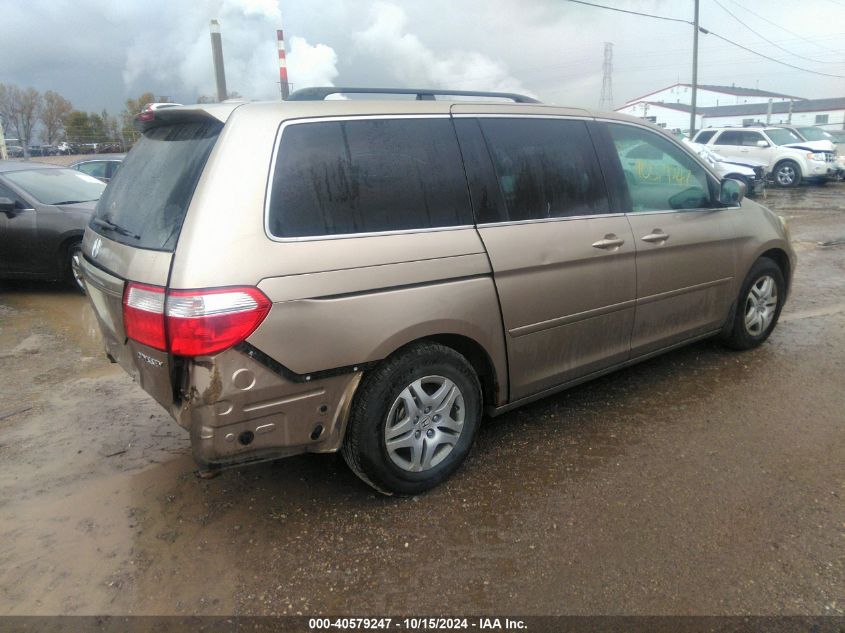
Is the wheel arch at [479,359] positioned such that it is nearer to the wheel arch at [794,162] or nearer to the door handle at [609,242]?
the door handle at [609,242]

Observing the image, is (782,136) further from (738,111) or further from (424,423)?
(738,111)

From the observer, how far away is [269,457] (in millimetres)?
2504

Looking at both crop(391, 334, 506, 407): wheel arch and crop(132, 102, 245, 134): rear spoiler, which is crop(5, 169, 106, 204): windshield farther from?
crop(391, 334, 506, 407): wheel arch

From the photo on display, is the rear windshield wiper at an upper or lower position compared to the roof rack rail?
lower

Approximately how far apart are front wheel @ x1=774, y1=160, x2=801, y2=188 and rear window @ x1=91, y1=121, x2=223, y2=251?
66.1 ft

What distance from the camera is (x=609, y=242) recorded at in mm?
3439

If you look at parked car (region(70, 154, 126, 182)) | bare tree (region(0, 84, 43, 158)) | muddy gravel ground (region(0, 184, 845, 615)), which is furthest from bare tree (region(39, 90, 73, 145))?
muddy gravel ground (region(0, 184, 845, 615))

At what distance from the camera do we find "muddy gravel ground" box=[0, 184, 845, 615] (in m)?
2.32

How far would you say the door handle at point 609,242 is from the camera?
340 centimetres

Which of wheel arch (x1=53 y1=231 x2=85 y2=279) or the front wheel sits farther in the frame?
the front wheel

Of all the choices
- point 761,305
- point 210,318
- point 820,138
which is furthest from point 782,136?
point 210,318

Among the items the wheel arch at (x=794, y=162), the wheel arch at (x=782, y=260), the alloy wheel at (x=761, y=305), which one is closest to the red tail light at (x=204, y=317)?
the alloy wheel at (x=761, y=305)

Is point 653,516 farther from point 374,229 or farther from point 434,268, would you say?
point 374,229

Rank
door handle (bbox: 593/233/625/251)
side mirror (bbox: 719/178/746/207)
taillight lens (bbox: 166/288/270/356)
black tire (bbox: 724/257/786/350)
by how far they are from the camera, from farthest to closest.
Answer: black tire (bbox: 724/257/786/350)
side mirror (bbox: 719/178/746/207)
door handle (bbox: 593/233/625/251)
taillight lens (bbox: 166/288/270/356)
